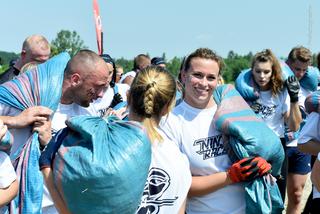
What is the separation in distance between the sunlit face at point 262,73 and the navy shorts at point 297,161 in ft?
3.13

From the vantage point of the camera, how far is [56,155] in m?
2.52

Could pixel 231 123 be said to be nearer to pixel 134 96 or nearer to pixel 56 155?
pixel 134 96

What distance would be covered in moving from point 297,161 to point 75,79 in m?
3.78

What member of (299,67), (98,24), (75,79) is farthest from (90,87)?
(98,24)

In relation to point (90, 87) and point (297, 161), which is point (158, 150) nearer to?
point (90, 87)

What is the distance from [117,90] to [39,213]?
9.69 feet

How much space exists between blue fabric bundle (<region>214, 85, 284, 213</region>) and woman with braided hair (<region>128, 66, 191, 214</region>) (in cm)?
51

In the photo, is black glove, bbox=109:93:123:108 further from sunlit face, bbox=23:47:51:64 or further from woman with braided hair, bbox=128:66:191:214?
woman with braided hair, bbox=128:66:191:214

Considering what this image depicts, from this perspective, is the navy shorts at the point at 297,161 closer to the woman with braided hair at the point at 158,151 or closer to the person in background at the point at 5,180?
the woman with braided hair at the point at 158,151

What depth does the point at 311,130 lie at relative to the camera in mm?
3701

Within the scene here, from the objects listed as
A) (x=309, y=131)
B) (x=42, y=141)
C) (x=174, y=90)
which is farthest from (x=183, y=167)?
(x=309, y=131)

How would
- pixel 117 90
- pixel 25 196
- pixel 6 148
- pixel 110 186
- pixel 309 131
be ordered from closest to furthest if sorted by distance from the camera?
pixel 110 186 < pixel 6 148 < pixel 25 196 < pixel 309 131 < pixel 117 90

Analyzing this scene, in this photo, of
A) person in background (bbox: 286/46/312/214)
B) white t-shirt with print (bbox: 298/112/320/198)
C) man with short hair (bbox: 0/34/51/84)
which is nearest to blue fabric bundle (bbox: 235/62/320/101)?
person in background (bbox: 286/46/312/214)

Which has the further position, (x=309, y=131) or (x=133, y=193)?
(x=309, y=131)
